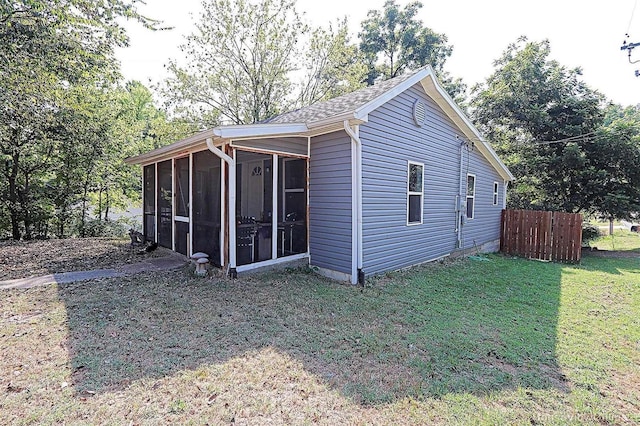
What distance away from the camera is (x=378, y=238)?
625cm

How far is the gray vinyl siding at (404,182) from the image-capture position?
6.05 m

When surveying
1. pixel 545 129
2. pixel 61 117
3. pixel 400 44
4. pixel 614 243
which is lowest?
pixel 614 243

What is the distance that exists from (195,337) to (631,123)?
1498 centimetres

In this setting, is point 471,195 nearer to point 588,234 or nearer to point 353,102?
point 353,102

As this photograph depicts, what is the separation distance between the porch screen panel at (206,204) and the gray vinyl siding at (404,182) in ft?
8.70

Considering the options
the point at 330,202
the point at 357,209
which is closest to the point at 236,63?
the point at 330,202

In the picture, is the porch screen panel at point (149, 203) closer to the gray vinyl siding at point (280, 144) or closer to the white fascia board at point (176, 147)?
the white fascia board at point (176, 147)

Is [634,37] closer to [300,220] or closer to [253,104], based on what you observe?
[300,220]

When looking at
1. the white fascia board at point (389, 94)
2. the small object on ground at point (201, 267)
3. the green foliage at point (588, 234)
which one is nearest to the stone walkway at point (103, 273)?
the small object on ground at point (201, 267)

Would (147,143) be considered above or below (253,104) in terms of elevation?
below

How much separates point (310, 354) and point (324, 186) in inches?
140

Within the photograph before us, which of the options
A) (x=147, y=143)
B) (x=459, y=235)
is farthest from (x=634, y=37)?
(x=147, y=143)

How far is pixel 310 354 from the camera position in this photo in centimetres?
326

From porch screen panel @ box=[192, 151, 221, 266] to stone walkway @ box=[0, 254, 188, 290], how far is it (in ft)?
2.46
